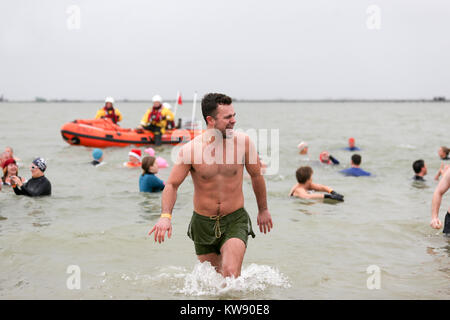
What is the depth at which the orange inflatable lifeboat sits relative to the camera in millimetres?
20703

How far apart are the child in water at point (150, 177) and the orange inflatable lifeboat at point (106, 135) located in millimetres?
10261

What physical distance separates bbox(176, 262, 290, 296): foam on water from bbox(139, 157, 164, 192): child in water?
4.40 meters

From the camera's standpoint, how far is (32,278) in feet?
19.7

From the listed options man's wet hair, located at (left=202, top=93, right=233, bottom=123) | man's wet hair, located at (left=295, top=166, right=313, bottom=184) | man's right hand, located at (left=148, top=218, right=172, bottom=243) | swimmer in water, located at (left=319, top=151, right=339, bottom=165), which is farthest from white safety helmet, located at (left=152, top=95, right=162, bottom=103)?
man's right hand, located at (left=148, top=218, right=172, bottom=243)

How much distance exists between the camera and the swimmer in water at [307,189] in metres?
10.6

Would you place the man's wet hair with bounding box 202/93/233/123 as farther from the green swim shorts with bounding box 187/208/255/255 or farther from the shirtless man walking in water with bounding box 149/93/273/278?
the green swim shorts with bounding box 187/208/255/255

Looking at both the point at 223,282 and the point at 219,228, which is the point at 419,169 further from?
the point at 219,228

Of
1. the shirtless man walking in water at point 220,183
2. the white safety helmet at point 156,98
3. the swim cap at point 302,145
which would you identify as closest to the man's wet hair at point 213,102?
the shirtless man walking in water at point 220,183

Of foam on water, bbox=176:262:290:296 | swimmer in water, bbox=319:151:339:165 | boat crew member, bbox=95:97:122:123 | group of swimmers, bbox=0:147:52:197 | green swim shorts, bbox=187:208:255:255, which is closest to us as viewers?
green swim shorts, bbox=187:208:255:255

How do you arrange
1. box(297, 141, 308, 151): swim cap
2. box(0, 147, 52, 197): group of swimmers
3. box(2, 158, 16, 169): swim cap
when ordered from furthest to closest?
box(297, 141, 308, 151): swim cap
box(2, 158, 16, 169): swim cap
box(0, 147, 52, 197): group of swimmers

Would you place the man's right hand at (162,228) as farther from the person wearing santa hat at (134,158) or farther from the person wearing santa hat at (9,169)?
the person wearing santa hat at (134,158)

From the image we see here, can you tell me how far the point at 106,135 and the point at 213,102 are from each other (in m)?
16.8
